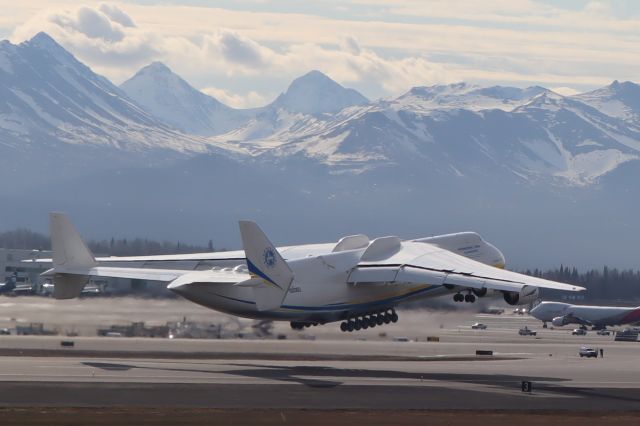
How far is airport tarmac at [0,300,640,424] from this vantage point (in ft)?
163

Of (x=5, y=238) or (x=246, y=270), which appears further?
(x=5, y=238)

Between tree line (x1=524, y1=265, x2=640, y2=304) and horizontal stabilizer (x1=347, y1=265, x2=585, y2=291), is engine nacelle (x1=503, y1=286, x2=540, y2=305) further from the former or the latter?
tree line (x1=524, y1=265, x2=640, y2=304)

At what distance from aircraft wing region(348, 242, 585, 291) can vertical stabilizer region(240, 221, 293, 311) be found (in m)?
6.02

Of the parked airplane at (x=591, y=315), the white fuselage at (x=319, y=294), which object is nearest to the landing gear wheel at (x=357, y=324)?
the white fuselage at (x=319, y=294)

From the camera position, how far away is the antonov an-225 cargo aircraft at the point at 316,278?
2389 inches

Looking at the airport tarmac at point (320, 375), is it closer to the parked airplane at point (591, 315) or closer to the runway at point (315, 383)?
the runway at point (315, 383)

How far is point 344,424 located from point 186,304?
3519 centimetres

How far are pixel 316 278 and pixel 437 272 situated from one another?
233 inches

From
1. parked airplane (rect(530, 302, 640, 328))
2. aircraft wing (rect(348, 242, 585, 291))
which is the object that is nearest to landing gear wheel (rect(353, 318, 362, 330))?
aircraft wing (rect(348, 242, 585, 291))

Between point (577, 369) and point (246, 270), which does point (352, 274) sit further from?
point (577, 369)

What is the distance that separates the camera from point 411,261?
219 ft

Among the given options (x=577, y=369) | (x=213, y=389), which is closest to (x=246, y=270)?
(x=213, y=389)

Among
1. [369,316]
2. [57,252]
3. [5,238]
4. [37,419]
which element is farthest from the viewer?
[5,238]

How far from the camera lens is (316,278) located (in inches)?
2566
